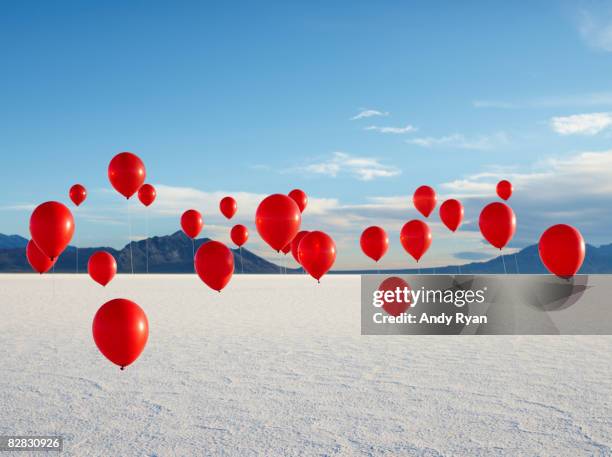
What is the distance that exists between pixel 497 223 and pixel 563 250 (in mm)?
2753

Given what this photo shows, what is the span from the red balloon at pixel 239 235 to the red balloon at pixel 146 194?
456cm

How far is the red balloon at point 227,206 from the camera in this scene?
874 inches

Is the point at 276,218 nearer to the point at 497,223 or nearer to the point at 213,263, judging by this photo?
the point at 213,263

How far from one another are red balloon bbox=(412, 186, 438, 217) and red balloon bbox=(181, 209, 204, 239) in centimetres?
802

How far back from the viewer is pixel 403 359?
862cm

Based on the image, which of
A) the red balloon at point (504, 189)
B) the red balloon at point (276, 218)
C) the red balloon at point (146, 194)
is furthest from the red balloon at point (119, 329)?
the red balloon at point (504, 189)

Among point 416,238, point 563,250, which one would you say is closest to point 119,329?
point 563,250

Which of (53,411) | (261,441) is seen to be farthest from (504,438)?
(53,411)

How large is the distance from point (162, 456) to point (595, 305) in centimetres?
1594

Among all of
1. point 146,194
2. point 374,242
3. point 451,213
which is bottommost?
point 374,242

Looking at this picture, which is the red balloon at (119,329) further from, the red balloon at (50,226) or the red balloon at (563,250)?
the red balloon at (563,250)

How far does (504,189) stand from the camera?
2052cm

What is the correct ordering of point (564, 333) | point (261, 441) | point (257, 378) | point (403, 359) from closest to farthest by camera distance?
point (261, 441)
point (257, 378)
point (403, 359)
point (564, 333)

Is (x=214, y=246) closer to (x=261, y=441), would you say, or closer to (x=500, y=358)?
(x=500, y=358)
